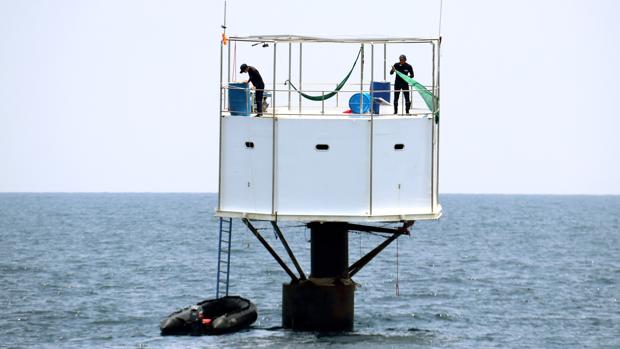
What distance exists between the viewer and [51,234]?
10675 cm

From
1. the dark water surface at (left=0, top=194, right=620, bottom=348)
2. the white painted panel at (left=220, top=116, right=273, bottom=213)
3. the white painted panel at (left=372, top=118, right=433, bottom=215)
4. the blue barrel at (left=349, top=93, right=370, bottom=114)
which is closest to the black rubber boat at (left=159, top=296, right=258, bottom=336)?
the dark water surface at (left=0, top=194, right=620, bottom=348)

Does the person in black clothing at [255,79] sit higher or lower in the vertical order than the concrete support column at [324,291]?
higher

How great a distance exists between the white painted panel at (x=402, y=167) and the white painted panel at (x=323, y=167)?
0.35 m

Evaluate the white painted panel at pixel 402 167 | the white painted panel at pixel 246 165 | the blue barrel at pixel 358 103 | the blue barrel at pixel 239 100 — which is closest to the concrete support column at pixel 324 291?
the white painted panel at pixel 402 167

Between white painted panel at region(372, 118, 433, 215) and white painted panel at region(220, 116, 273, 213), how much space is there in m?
2.95

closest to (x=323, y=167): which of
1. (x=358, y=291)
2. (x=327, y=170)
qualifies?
(x=327, y=170)

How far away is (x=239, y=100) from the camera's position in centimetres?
3809

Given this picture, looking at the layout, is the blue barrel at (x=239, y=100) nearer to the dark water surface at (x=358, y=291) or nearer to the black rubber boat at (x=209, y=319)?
the dark water surface at (x=358, y=291)

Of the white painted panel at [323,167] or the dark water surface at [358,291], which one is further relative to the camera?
the dark water surface at [358,291]

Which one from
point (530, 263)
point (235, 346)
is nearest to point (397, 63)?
point (235, 346)

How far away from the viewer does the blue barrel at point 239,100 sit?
37.9 meters

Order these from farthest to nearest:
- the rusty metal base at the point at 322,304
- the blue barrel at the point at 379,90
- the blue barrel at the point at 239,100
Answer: the rusty metal base at the point at 322,304, the blue barrel at the point at 379,90, the blue barrel at the point at 239,100

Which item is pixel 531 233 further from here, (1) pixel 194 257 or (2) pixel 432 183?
(2) pixel 432 183

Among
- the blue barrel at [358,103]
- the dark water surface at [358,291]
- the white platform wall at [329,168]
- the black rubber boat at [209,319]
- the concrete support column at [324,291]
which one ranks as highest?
the blue barrel at [358,103]
